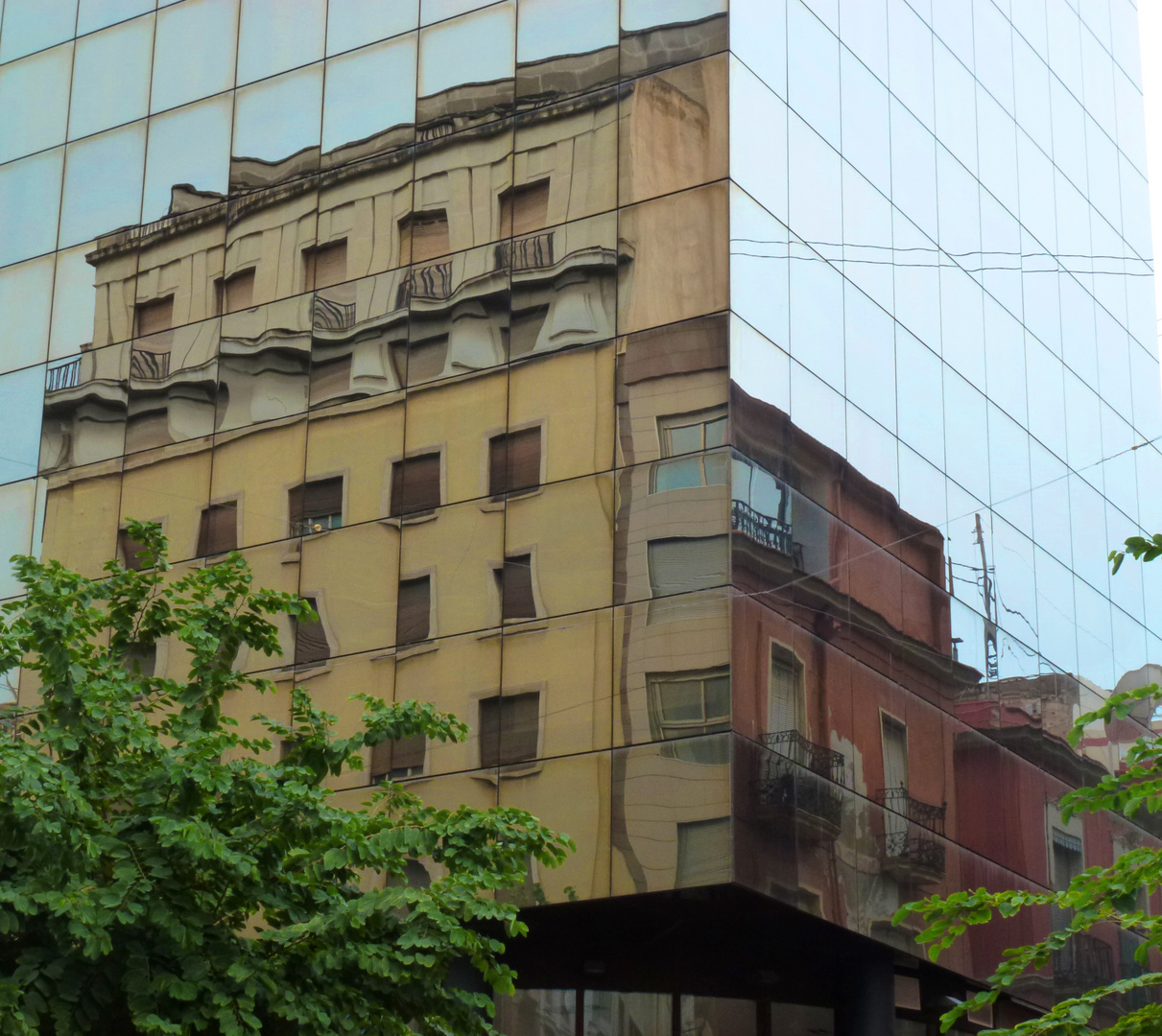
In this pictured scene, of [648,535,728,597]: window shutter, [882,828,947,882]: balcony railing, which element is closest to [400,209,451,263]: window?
[648,535,728,597]: window shutter

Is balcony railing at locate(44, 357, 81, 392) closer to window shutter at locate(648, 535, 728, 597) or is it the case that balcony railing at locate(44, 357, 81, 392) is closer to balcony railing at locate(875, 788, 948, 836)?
window shutter at locate(648, 535, 728, 597)

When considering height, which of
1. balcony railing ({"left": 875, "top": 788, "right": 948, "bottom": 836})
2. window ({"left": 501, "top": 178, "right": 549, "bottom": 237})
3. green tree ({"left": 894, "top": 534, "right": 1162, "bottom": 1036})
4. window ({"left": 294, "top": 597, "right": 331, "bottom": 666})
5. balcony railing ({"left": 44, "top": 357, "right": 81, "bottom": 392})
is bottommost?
green tree ({"left": 894, "top": 534, "right": 1162, "bottom": 1036})

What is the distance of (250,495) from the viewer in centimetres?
2972

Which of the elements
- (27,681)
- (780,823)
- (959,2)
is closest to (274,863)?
(780,823)

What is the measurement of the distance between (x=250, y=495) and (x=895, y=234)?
11.3 m

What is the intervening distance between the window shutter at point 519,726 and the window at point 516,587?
3.85 feet

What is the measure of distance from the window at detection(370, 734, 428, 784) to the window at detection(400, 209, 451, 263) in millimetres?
7437

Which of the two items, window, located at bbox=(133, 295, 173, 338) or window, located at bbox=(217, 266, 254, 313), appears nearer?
window, located at bbox=(217, 266, 254, 313)

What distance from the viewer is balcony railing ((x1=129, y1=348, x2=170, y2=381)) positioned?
31.4 meters

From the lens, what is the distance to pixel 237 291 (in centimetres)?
3103

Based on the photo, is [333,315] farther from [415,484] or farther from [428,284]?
[415,484]

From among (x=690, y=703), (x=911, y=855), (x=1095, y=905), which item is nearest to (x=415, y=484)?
(x=690, y=703)

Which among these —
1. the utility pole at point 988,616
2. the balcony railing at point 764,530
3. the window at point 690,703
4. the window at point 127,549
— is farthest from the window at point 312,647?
the utility pole at point 988,616

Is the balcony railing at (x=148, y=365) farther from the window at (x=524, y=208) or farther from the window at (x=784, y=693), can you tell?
the window at (x=784, y=693)
